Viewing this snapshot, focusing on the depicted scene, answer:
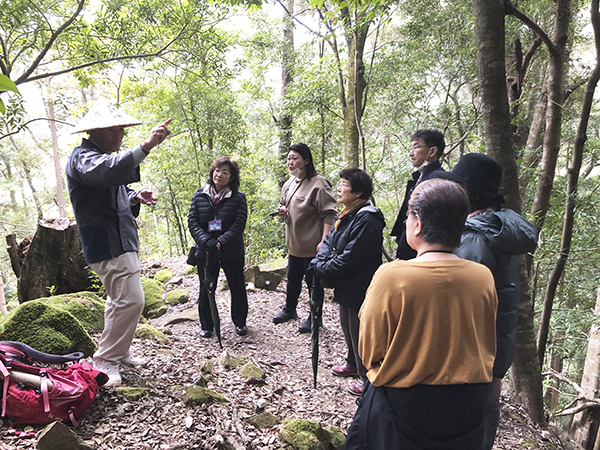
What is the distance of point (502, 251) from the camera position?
1.85 metres

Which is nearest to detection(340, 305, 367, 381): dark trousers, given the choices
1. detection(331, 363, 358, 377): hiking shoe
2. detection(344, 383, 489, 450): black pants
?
detection(331, 363, 358, 377): hiking shoe

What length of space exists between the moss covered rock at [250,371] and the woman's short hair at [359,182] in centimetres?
191

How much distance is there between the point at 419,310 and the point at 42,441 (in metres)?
1.97

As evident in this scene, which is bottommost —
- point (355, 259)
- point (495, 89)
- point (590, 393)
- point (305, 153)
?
point (590, 393)

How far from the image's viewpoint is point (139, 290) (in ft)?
8.68

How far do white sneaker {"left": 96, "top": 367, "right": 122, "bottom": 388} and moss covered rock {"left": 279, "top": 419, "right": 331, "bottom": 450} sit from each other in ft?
4.06

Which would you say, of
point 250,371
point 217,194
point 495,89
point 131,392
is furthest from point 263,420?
point 495,89

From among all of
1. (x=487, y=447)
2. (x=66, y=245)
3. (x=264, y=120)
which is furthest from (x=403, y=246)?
(x=264, y=120)

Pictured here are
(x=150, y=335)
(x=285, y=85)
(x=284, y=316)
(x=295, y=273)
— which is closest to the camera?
(x=150, y=335)

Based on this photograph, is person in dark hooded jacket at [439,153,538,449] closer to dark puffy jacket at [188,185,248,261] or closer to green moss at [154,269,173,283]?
dark puffy jacket at [188,185,248,261]

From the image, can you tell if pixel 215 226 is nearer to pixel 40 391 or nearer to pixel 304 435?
pixel 40 391

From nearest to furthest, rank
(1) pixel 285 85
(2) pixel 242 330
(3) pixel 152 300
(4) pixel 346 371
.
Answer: (4) pixel 346 371 → (2) pixel 242 330 → (3) pixel 152 300 → (1) pixel 285 85

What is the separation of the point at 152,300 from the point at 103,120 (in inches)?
159

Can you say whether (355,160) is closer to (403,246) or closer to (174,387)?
(403,246)
